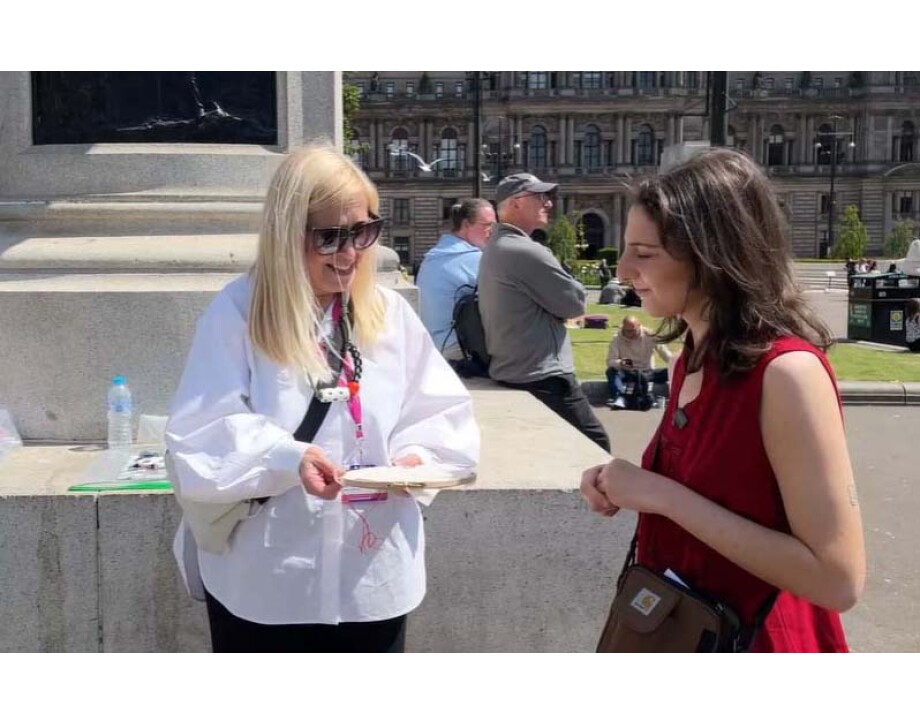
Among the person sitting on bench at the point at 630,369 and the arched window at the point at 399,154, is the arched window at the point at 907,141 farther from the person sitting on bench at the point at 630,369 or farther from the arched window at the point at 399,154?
the person sitting on bench at the point at 630,369

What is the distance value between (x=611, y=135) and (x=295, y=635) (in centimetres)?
8509

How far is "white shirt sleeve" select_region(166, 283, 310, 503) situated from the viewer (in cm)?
210

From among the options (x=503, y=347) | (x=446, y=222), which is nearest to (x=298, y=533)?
(x=503, y=347)

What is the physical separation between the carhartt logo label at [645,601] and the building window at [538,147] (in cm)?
8335

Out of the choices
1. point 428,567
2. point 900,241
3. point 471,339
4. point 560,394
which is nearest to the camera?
point 428,567

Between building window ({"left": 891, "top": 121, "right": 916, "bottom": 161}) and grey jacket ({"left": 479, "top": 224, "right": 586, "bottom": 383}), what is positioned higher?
building window ({"left": 891, "top": 121, "right": 916, "bottom": 161})

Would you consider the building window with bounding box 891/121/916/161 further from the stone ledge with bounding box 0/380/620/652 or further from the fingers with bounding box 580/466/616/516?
the fingers with bounding box 580/466/616/516

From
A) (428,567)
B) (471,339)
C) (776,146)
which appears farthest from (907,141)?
(428,567)

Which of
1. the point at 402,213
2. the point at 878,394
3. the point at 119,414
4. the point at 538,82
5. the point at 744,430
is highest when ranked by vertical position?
the point at 538,82

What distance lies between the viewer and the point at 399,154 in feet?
272

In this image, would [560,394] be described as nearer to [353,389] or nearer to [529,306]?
[529,306]

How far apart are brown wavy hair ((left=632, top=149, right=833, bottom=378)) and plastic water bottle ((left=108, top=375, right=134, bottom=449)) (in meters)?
2.76

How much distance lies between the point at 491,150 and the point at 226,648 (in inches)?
3275

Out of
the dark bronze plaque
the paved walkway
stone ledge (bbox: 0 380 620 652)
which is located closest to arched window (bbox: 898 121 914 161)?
the paved walkway
